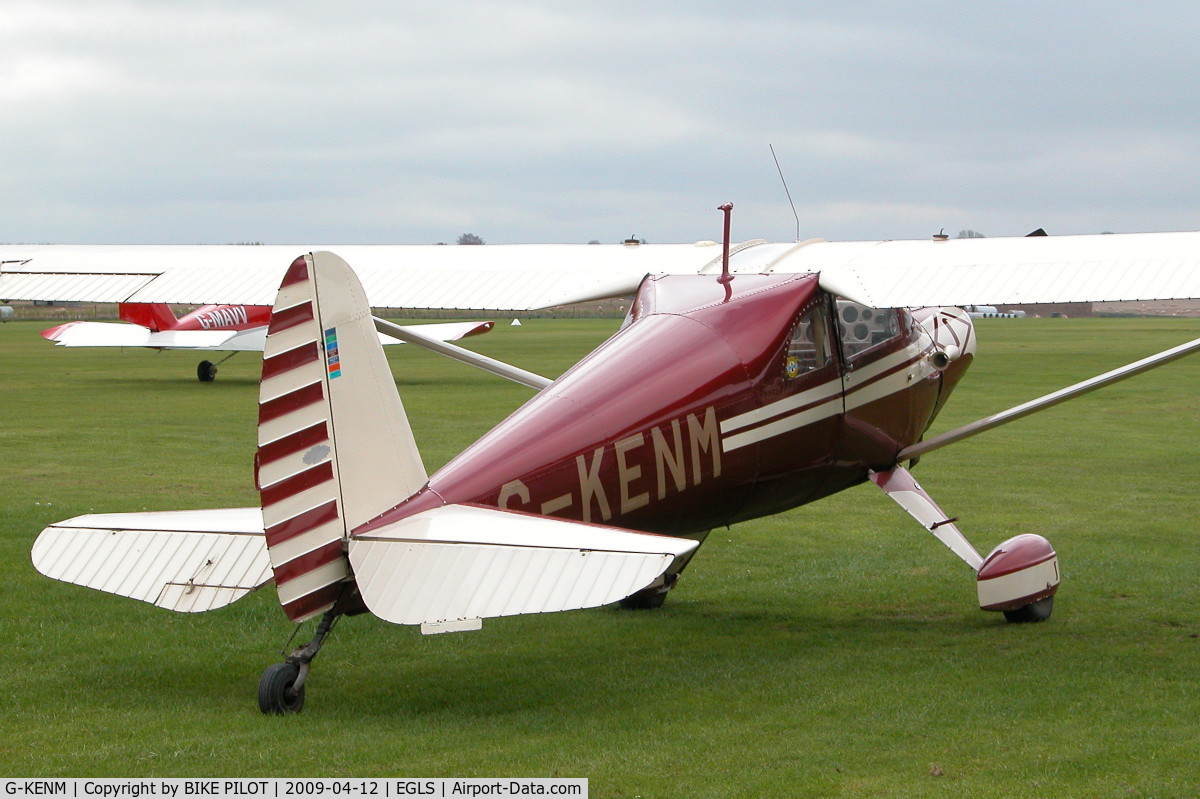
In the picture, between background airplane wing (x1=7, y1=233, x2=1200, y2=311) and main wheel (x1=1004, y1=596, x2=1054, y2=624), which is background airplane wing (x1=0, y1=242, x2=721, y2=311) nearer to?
background airplane wing (x1=7, y1=233, x2=1200, y2=311)

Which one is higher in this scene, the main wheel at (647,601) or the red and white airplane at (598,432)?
the red and white airplane at (598,432)

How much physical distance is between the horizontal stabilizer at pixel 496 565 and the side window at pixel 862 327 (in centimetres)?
290

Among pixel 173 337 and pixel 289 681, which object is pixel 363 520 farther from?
pixel 173 337

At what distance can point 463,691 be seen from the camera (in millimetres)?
6074

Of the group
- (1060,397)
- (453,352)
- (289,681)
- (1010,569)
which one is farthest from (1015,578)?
(289,681)

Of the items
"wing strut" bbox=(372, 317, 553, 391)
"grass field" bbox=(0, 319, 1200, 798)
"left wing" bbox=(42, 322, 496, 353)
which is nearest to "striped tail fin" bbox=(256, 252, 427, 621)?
"grass field" bbox=(0, 319, 1200, 798)

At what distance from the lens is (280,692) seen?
5.44 metres

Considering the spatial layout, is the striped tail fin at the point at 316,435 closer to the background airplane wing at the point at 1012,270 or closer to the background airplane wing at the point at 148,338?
the background airplane wing at the point at 1012,270

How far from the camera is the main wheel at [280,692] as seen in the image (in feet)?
17.8

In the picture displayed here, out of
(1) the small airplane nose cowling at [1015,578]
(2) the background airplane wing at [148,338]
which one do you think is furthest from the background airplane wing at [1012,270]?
(2) the background airplane wing at [148,338]

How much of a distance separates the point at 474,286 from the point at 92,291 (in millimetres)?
2608

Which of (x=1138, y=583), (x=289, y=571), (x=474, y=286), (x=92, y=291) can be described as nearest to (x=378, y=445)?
(x=289, y=571)

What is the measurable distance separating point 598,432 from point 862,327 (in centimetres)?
235

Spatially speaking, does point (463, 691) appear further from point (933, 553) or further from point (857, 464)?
point (933, 553)
